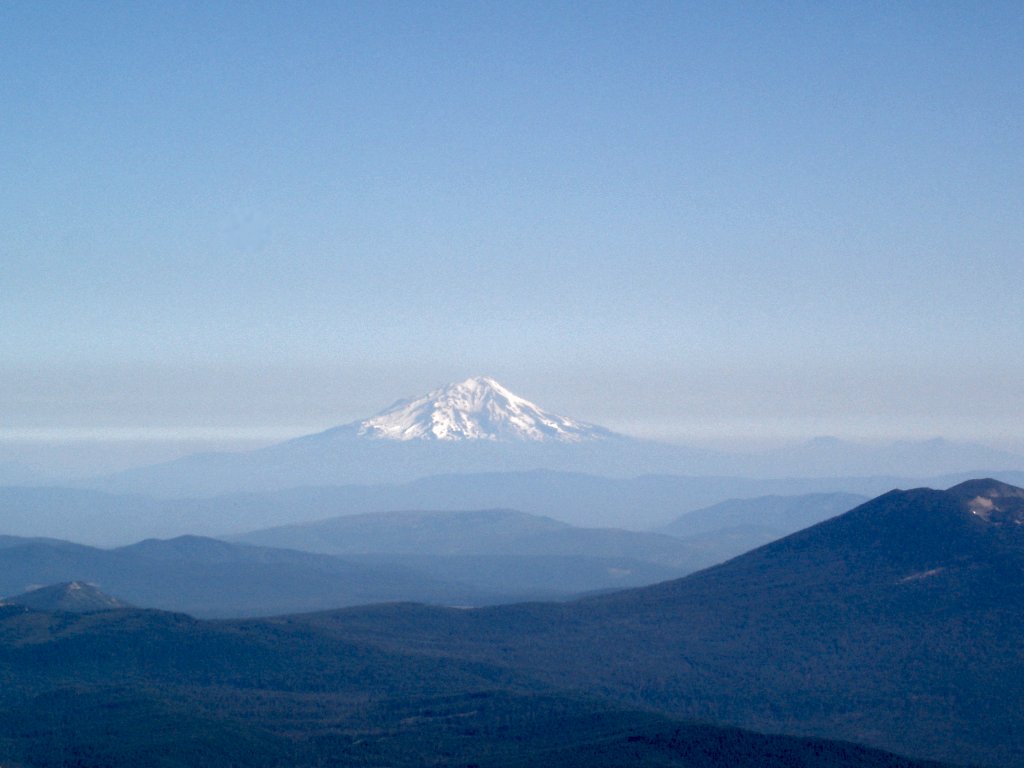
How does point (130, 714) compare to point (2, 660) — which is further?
point (2, 660)

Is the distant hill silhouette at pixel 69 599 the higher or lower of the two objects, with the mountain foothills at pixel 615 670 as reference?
higher

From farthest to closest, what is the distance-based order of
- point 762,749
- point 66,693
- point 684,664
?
point 684,664 → point 66,693 → point 762,749

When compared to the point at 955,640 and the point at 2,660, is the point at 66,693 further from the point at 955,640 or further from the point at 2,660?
the point at 955,640

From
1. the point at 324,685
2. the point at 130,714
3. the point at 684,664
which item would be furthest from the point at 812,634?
the point at 130,714

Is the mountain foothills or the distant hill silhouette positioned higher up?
the distant hill silhouette

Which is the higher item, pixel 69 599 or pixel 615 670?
pixel 69 599

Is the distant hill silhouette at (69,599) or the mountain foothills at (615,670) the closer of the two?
the mountain foothills at (615,670)

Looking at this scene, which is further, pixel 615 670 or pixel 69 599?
pixel 69 599

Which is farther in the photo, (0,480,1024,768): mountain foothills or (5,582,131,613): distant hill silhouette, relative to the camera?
(5,582,131,613): distant hill silhouette
